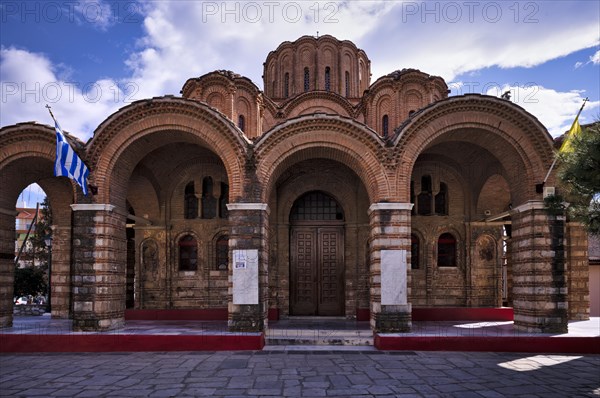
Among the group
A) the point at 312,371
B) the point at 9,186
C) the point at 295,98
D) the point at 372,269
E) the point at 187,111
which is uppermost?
the point at 295,98

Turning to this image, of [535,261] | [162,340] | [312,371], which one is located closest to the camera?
[312,371]

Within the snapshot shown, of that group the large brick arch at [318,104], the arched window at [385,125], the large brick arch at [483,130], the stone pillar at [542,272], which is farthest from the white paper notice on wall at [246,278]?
the arched window at [385,125]

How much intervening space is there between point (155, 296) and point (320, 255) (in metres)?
6.14

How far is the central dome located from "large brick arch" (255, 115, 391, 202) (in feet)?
31.6

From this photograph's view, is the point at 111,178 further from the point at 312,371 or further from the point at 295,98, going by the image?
the point at 295,98

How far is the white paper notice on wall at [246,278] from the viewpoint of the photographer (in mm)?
12766

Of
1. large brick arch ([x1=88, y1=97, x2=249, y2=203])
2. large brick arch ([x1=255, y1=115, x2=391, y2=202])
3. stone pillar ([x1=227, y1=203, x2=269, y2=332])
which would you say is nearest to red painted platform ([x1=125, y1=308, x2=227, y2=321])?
stone pillar ([x1=227, y1=203, x2=269, y2=332])

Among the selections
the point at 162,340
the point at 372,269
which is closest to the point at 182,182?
the point at 162,340

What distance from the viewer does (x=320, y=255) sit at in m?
17.1

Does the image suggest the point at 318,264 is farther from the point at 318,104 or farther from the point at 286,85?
the point at 286,85

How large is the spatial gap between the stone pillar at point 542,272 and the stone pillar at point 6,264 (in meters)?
15.0

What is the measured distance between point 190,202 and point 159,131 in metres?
4.79

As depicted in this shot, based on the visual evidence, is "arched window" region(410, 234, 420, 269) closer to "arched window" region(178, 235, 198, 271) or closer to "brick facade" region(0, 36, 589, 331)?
"brick facade" region(0, 36, 589, 331)

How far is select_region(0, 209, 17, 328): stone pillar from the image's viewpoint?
14062 mm
